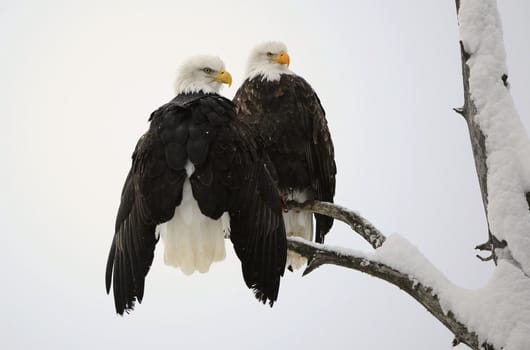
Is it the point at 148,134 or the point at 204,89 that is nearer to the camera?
the point at 148,134

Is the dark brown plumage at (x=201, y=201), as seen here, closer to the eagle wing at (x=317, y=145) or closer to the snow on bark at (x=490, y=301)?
the snow on bark at (x=490, y=301)

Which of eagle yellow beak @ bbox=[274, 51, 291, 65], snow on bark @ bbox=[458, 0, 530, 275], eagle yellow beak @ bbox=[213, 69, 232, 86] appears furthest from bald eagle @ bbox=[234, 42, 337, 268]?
snow on bark @ bbox=[458, 0, 530, 275]

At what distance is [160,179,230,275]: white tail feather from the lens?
3533 millimetres

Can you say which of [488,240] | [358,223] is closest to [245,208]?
[358,223]

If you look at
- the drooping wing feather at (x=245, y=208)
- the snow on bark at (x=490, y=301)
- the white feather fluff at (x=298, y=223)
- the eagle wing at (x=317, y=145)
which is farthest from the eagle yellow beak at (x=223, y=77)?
the snow on bark at (x=490, y=301)

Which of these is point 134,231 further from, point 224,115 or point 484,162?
point 484,162

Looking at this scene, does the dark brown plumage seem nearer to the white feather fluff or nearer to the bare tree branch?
the bare tree branch

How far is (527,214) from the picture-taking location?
8.70 ft

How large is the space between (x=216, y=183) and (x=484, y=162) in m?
1.33

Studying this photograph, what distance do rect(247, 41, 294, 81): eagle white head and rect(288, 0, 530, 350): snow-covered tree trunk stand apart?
275 centimetres

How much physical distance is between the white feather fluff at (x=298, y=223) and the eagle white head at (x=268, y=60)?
43.6 inches

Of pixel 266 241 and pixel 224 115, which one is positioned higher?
pixel 224 115

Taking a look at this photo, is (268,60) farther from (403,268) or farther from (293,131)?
(403,268)

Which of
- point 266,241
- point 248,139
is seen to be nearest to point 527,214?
point 266,241
